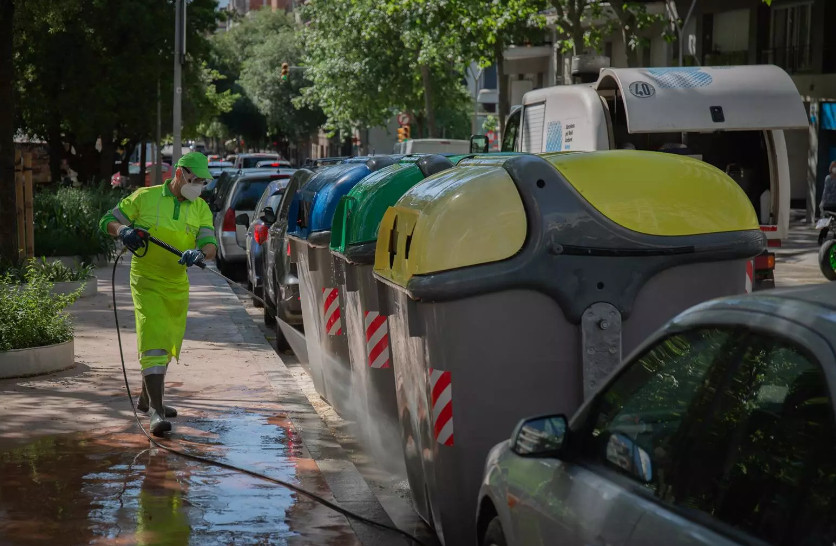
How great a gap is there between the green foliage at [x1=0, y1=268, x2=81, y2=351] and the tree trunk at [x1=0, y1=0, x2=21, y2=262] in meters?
4.09

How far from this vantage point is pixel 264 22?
9644cm

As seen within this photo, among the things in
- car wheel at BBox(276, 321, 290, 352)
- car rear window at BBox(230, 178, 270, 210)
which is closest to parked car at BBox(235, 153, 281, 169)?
car rear window at BBox(230, 178, 270, 210)

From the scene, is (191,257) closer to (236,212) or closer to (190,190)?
(190,190)

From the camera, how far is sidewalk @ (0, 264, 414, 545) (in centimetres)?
643

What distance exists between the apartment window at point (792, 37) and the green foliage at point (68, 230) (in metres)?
20.6

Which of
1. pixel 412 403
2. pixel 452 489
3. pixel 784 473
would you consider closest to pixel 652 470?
pixel 784 473

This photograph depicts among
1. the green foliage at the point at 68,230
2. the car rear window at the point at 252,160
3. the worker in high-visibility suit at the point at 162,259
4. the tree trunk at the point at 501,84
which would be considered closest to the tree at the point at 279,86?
the car rear window at the point at 252,160

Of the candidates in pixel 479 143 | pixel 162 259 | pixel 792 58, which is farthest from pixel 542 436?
pixel 792 58

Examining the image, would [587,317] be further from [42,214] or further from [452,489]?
[42,214]

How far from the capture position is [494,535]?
4.46 meters

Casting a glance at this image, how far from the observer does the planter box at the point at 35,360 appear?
33.9 ft

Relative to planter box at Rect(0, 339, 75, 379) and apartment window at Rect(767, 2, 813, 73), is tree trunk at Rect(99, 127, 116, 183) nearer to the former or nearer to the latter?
apartment window at Rect(767, 2, 813, 73)

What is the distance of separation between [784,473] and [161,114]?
3782 cm

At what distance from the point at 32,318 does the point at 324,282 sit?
8.39 feet
